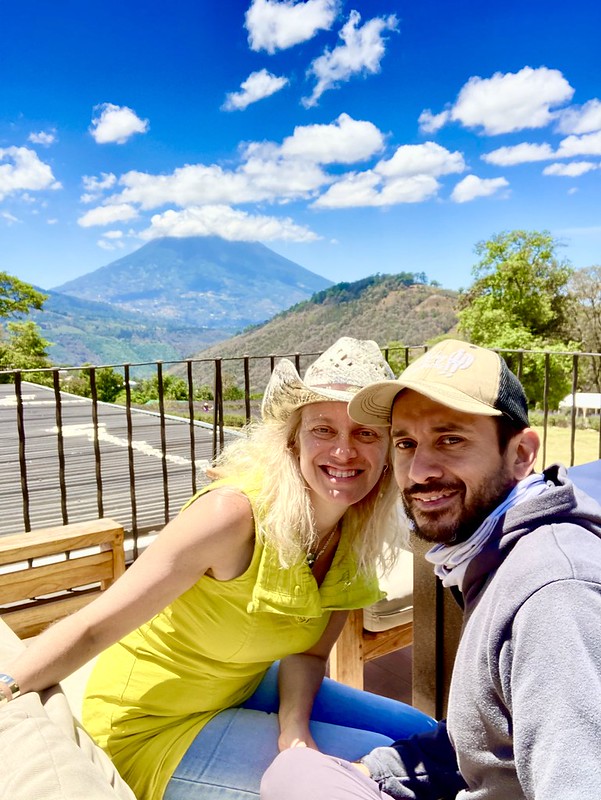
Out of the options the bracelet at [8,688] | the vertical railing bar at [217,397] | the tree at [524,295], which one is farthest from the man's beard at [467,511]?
the tree at [524,295]

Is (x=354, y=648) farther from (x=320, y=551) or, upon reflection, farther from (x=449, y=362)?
(x=449, y=362)

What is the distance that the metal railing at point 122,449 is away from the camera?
324 centimetres

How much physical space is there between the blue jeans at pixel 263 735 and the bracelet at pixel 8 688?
0.43 m

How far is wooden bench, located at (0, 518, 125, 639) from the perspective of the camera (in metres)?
2.01

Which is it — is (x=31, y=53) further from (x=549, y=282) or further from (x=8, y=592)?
(x=8, y=592)

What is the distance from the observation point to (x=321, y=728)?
148cm

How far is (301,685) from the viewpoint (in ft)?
4.94

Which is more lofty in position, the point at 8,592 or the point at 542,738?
the point at 542,738

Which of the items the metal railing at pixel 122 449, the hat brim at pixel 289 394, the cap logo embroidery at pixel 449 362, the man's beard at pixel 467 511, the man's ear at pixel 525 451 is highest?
the cap logo embroidery at pixel 449 362

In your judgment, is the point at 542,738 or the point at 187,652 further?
the point at 187,652

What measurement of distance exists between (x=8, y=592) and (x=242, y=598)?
1135mm

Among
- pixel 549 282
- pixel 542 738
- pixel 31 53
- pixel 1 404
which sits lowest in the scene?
pixel 1 404

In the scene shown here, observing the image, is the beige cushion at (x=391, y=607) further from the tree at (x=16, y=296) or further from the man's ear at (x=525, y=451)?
the tree at (x=16, y=296)

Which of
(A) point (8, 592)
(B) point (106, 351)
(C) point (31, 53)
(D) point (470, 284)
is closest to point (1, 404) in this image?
(A) point (8, 592)
